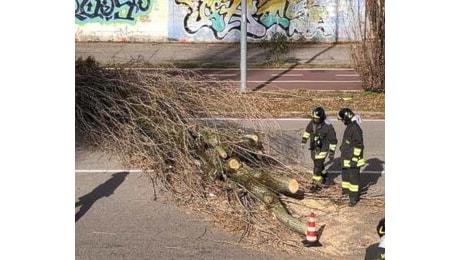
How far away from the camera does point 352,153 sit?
7.20m

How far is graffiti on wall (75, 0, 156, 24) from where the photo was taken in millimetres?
29344

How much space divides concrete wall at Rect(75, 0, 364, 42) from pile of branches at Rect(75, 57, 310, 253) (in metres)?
20.6

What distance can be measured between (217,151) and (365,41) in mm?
8783

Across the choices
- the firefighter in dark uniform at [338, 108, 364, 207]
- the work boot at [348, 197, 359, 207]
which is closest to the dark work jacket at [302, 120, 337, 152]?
the firefighter in dark uniform at [338, 108, 364, 207]

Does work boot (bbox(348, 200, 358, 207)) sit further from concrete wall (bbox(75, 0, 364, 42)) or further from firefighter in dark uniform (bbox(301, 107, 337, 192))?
concrete wall (bbox(75, 0, 364, 42))

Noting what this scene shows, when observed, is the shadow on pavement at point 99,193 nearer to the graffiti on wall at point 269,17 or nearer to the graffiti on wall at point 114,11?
the graffiti on wall at point 269,17

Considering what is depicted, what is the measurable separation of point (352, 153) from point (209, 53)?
63.3ft

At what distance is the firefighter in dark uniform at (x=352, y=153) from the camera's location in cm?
714

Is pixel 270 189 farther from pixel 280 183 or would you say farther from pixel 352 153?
pixel 352 153

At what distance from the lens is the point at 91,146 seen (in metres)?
8.64

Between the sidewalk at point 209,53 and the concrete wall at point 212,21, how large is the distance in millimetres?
706

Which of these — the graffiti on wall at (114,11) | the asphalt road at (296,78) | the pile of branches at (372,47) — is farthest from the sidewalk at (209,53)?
the pile of branches at (372,47)

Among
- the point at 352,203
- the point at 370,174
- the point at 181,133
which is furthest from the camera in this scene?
the point at 370,174

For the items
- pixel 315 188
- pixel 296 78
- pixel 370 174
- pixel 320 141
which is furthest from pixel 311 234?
pixel 296 78
